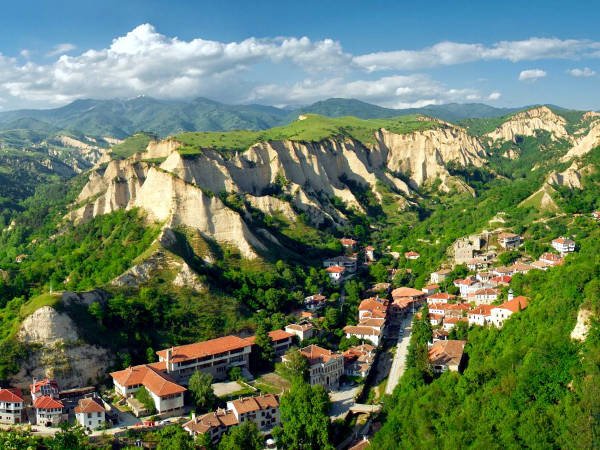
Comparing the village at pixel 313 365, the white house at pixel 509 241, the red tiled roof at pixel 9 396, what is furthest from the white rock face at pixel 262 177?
the red tiled roof at pixel 9 396

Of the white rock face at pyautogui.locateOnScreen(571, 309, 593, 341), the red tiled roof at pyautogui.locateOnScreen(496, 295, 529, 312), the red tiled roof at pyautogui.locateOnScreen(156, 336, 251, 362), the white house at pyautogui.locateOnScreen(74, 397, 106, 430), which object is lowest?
the white house at pyautogui.locateOnScreen(74, 397, 106, 430)

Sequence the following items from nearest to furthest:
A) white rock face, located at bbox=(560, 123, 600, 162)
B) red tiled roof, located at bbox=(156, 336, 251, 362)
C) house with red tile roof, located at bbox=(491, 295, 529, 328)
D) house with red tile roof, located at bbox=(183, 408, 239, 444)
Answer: house with red tile roof, located at bbox=(183, 408, 239, 444) < red tiled roof, located at bbox=(156, 336, 251, 362) < house with red tile roof, located at bbox=(491, 295, 529, 328) < white rock face, located at bbox=(560, 123, 600, 162)

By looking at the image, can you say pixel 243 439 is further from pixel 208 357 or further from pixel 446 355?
pixel 446 355

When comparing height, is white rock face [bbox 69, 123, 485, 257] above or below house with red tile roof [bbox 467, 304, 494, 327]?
above

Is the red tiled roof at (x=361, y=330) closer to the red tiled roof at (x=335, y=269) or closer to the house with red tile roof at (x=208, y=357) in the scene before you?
the house with red tile roof at (x=208, y=357)

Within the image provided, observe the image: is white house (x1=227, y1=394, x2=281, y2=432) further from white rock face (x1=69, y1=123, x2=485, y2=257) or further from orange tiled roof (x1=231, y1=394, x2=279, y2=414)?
white rock face (x1=69, y1=123, x2=485, y2=257)

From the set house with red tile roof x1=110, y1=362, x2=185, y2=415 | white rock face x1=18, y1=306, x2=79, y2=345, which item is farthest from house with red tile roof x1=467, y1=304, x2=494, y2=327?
white rock face x1=18, y1=306, x2=79, y2=345

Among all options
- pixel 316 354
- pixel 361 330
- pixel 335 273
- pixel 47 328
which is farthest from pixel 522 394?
pixel 335 273

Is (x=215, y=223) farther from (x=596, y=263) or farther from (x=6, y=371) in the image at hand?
(x=596, y=263)

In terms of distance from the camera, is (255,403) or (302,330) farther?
(302,330)

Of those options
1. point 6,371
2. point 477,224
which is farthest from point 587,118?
point 6,371
